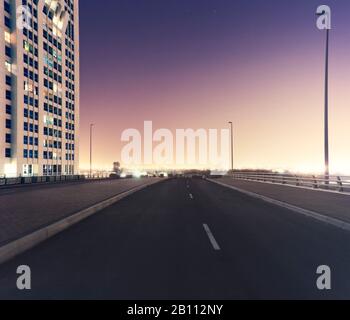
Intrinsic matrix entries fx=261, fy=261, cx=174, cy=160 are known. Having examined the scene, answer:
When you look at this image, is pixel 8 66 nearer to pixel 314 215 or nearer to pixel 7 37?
pixel 7 37

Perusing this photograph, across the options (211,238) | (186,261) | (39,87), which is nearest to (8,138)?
(39,87)

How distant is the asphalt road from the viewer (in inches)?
157

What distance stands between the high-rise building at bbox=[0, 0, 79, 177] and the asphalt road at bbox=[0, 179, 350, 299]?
5074 cm

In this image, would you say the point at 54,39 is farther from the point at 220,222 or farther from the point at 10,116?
the point at 220,222

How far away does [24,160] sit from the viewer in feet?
179

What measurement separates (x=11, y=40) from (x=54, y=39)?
16823mm

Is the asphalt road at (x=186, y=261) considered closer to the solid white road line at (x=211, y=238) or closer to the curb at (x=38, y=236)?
the solid white road line at (x=211, y=238)

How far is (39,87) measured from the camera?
60.3m

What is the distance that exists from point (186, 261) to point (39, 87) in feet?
218

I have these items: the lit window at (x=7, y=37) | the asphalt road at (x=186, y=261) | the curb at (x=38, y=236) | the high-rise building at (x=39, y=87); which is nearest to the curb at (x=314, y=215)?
the asphalt road at (x=186, y=261)

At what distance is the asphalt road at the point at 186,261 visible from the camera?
13.1 ft

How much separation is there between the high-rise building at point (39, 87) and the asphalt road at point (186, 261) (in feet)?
166
